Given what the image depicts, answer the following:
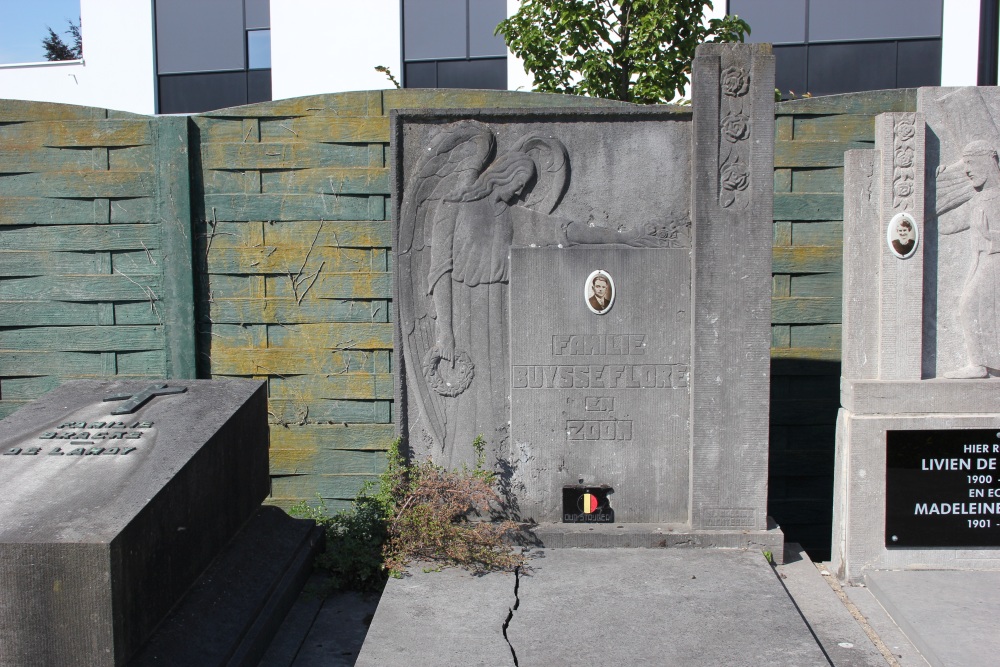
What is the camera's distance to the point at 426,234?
173 inches

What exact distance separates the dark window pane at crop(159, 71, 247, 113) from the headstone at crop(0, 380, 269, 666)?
1134cm

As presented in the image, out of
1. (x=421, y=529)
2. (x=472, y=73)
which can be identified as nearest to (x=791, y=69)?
(x=472, y=73)

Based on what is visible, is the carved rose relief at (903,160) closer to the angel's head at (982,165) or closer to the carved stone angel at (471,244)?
the angel's head at (982,165)

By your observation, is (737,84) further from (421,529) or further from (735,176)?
(421,529)

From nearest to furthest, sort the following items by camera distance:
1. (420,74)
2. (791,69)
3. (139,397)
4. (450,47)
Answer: (139,397) < (791,69) < (450,47) < (420,74)

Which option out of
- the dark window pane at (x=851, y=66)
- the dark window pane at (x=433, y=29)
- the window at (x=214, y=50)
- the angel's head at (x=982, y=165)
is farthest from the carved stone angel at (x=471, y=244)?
the window at (x=214, y=50)

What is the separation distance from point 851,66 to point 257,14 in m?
9.32

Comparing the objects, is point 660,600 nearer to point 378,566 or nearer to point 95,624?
point 378,566

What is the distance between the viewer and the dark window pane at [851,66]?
41.5ft

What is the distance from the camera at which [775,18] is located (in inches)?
489

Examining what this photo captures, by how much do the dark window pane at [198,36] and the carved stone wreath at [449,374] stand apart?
1159cm

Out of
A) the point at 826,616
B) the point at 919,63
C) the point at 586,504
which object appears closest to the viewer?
the point at 826,616

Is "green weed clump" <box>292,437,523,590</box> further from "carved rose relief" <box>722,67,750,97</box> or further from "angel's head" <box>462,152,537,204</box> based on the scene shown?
"carved rose relief" <box>722,67,750,97</box>

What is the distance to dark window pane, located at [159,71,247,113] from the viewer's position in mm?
14398
